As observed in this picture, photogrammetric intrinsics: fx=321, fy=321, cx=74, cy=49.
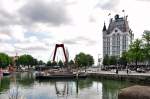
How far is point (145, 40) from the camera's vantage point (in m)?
95.2

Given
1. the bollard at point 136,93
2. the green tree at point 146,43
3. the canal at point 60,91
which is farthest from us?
the green tree at point 146,43

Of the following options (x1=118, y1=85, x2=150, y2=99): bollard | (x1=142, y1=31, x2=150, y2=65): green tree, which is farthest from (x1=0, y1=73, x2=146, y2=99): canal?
(x1=142, y1=31, x2=150, y2=65): green tree

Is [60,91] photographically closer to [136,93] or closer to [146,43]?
[136,93]

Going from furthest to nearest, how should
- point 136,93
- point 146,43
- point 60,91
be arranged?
point 146,43, point 60,91, point 136,93

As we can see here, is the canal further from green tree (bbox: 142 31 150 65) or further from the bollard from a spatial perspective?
green tree (bbox: 142 31 150 65)

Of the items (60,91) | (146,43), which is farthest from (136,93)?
(146,43)

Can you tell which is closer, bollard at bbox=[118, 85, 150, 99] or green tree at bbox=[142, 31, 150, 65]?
bollard at bbox=[118, 85, 150, 99]

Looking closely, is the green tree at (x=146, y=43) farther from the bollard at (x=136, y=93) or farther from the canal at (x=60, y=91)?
the bollard at (x=136, y=93)

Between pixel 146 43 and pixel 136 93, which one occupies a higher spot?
pixel 146 43

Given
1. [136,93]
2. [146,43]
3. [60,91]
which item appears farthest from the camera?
[146,43]

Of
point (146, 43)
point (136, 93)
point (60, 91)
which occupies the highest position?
point (146, 43)

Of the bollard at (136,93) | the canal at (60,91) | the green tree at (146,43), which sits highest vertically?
the green tree at (146,43)

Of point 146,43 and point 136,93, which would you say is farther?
point 146,43

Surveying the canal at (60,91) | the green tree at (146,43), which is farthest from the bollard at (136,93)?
the green tree at (146,43)
